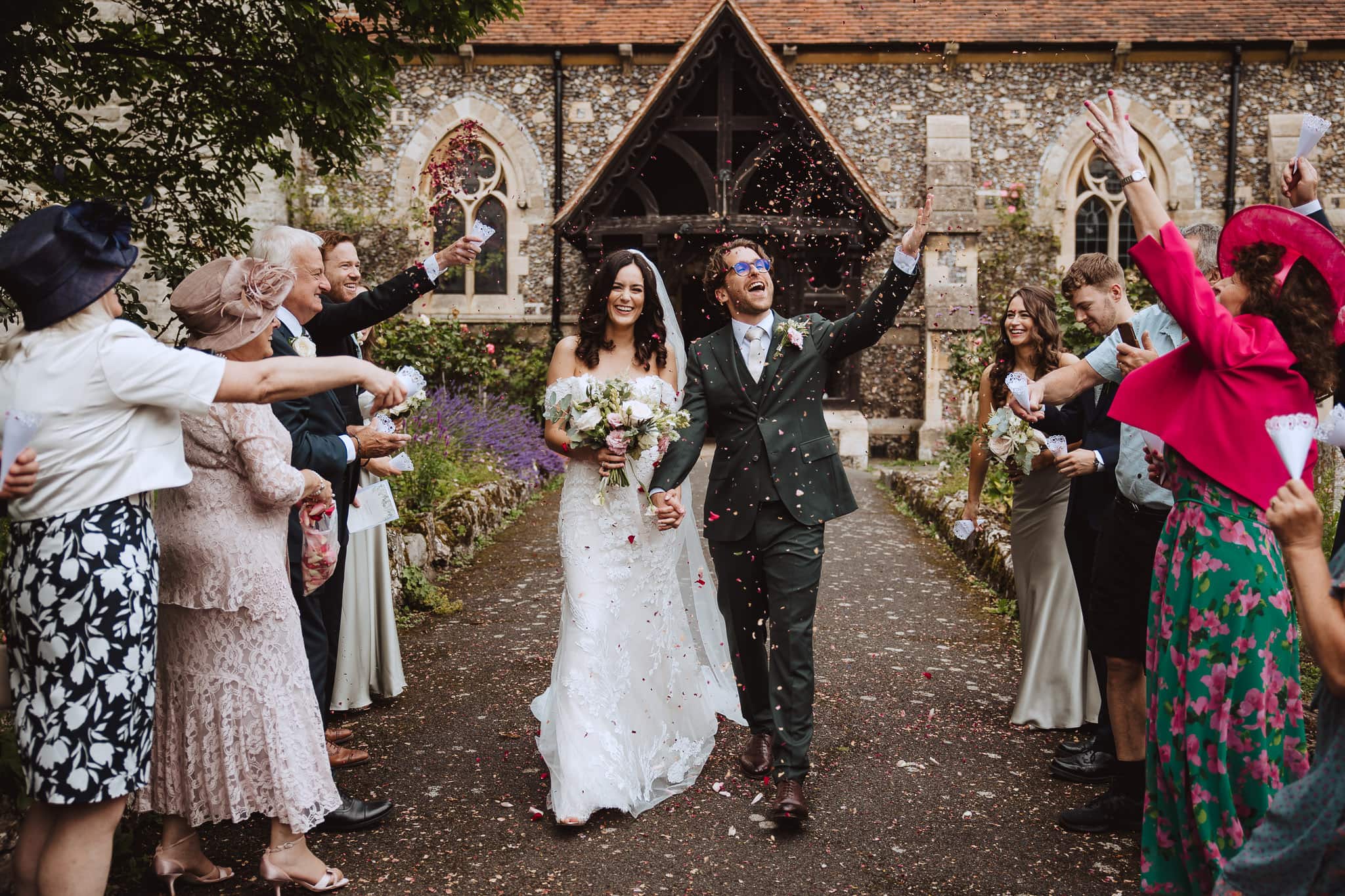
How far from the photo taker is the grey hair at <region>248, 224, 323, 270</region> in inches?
145

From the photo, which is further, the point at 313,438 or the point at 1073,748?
the point at 1073,748

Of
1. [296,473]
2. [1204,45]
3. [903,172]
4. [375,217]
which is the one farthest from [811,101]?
[296,473]

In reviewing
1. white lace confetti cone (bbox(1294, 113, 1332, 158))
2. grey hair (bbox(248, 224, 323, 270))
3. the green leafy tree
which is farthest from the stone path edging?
the green leafy tree

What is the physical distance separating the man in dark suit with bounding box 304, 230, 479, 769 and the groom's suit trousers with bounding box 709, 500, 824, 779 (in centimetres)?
153

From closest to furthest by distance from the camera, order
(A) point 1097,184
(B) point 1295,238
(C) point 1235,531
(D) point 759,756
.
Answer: (B) point 1295,238, (C) point 1235,531, (D) point 759,756, (A) point 1097,184

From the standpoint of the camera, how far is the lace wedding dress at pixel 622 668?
3.59 meters

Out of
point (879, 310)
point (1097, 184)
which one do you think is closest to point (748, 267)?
point (879, 310)

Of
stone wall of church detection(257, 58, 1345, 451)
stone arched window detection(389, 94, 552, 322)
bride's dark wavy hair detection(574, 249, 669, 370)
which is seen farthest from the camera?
stone arched window detection(389, 94, 552, 322)

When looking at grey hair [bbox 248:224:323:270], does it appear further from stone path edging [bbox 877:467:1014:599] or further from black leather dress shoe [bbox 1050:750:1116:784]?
stone path edging [bbox 877:467:1014:599]

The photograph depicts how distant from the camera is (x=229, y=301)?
9.59 feet

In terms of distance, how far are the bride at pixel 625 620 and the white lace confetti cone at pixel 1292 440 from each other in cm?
235

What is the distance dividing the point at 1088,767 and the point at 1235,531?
5.75 ft

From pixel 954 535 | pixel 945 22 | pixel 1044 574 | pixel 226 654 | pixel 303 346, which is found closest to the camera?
pixel 226 654

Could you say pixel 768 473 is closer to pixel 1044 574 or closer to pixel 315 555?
pixel 1044 574
